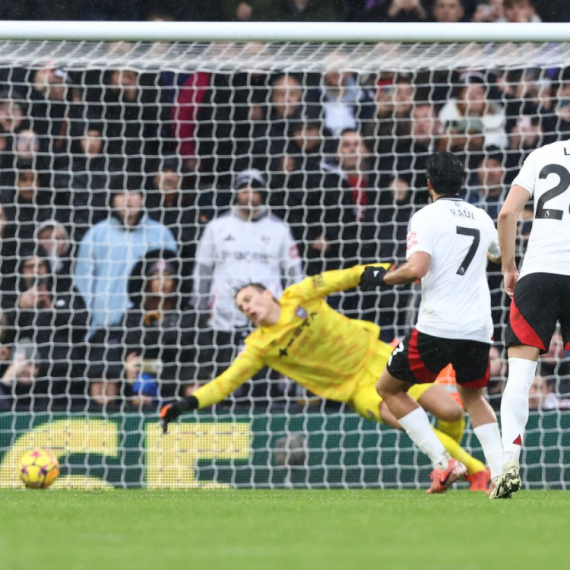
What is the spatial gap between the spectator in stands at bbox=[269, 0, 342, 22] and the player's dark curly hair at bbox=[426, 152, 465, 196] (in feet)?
12.6

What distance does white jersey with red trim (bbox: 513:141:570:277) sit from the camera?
4930mm

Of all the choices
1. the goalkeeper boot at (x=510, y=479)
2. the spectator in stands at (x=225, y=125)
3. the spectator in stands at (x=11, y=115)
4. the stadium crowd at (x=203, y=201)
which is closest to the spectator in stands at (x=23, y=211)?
the stadium crowd at (x=203, y=201)

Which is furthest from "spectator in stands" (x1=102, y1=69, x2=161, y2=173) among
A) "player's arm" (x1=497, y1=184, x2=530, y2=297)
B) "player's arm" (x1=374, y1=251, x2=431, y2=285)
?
"player's arm" (x1=497, y1=184, x2=530, y2=297)

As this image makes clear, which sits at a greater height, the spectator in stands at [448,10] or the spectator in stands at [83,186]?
the spectator in stands at [448,10]

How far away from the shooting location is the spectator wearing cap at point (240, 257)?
7.92 metres

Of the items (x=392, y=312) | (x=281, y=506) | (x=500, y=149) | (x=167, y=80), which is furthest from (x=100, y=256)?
(x=281, y=506)

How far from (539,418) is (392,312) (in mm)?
1396

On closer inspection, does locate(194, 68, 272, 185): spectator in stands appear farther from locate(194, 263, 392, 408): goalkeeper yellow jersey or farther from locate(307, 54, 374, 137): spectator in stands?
locate(194, 263, 392, 408): goalkeeper yellow jersey

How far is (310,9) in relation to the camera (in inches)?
367

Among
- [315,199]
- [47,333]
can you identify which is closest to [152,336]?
[47,333]

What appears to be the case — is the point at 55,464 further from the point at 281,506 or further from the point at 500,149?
the point at 500,149

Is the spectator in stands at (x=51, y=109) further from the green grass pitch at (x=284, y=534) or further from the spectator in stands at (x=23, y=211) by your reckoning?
the green grass pitch at (x=284, y=534)

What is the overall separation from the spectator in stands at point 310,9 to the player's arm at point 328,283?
3137 millimetres

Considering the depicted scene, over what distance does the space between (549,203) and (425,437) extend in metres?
1.51
